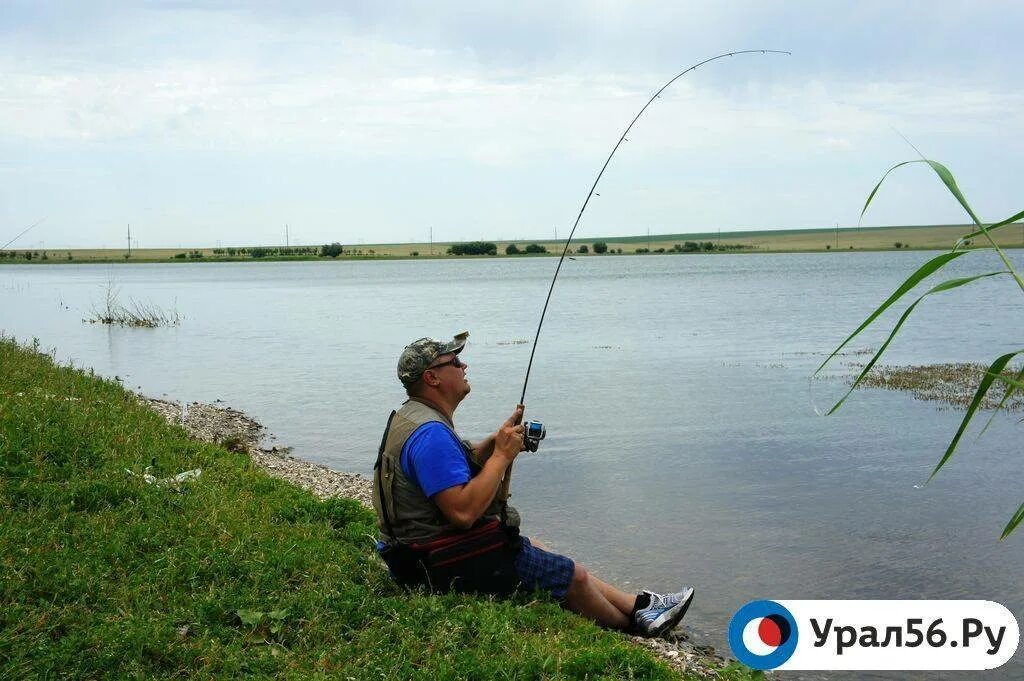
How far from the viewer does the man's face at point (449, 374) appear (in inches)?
229

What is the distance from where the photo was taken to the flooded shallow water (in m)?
9.24

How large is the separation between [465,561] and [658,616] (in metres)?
1.50

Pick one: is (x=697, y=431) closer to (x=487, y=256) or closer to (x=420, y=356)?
(x=420, y=356)

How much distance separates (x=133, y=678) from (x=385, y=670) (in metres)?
1.26

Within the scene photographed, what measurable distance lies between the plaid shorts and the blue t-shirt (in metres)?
0.80

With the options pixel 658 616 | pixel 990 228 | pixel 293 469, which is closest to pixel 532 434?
pixel 658 616

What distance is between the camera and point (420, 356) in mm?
5809

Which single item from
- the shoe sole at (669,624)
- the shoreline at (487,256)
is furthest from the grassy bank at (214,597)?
the shoreline at (487,256)

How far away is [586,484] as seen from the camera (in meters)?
12.3

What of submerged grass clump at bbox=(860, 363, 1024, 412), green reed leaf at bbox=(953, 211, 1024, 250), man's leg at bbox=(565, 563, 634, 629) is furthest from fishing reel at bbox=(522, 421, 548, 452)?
submerged grass clump at bbox=(860, 363, 1024, 412)

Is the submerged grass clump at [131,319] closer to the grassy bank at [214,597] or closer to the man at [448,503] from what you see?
the grassy bank at [214,597]

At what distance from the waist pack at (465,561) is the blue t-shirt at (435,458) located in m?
0.40

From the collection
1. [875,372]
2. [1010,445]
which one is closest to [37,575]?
[1010,445]

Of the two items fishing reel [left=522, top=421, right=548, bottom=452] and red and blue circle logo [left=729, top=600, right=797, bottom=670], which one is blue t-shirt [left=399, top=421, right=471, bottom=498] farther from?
red and blue circle logo [left=729, top=600, right=797, bottom=670]
